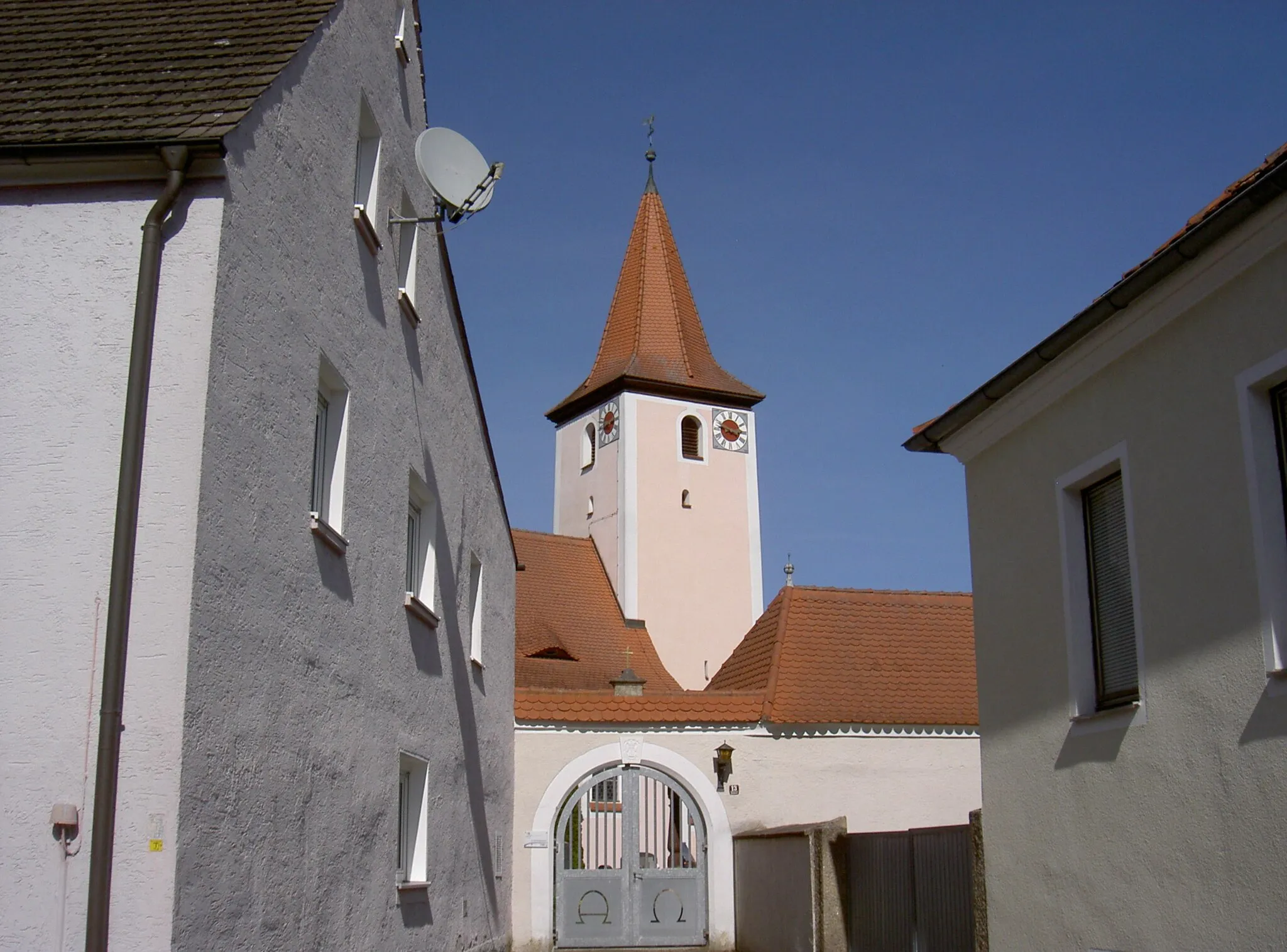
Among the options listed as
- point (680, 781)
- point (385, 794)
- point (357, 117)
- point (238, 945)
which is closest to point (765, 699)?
point (680, 781)

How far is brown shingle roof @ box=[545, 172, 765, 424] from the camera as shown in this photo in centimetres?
3978

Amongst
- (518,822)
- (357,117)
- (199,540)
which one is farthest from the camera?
(518,822)

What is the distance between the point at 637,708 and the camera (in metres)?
18.0

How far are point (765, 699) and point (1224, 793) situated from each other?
11345mm

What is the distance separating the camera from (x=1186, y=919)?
291 inches

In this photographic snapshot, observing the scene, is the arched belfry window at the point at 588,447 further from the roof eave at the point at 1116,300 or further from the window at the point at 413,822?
the roof eave at the point at 1116,300

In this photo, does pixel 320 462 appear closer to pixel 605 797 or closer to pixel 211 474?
pixel 211 474

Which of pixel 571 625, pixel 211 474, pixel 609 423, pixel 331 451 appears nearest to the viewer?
pixel 211 474

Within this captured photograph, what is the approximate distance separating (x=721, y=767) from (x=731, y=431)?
23.1 m

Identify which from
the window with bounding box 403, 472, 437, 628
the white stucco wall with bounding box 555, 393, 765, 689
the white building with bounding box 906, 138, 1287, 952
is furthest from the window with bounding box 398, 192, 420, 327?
the white stucco wall with bounding box 555, 393, 765, 689

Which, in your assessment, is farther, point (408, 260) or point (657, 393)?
point (657, 393)

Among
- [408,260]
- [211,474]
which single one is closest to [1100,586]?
[211,474]

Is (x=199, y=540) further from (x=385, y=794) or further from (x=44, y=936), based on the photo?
(x=385, y=794)

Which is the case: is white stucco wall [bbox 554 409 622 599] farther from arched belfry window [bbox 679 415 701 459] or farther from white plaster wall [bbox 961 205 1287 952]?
white plaster wall [bbox 961 205 1287 952]
